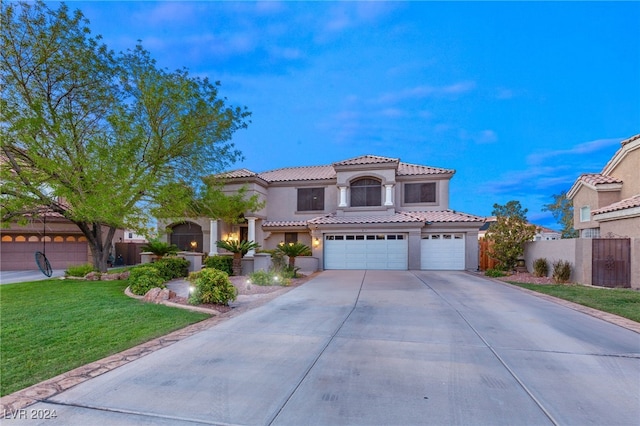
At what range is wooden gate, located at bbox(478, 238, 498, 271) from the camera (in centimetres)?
1757

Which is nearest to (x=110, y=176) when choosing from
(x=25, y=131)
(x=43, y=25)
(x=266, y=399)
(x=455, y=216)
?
(x=25, y=131)

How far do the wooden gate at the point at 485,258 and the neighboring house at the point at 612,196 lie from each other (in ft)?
15.9

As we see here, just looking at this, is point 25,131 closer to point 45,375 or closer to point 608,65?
point 45,375

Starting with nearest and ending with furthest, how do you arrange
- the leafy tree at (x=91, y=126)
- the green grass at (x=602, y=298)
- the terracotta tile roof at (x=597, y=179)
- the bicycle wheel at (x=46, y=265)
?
the green grass at (x=602, y=298), the leafy tree at (x=91, y=126), the bicycle wheel at (x=46, y=265), the terracotta tile roof at (x=597, y=179)

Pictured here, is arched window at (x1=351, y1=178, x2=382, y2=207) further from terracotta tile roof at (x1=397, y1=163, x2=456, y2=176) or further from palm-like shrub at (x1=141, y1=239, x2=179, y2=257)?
palm-like shrub at (x1=141, y1=239, x2=179, y2=257)

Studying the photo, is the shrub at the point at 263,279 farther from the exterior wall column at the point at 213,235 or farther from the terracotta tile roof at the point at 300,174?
the terracotta tile roof at the point at 300,174

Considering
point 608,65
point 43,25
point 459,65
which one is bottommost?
point 43,25

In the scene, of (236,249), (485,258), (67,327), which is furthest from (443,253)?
(67,327)

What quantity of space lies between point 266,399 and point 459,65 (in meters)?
40.7

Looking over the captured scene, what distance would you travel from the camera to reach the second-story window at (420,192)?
68.2 ft

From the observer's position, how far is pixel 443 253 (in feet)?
60.7

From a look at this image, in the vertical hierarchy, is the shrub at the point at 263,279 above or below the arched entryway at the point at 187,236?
below

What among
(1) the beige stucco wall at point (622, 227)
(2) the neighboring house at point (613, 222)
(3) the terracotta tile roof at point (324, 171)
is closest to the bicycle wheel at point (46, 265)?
(3) the terracotta tile roof at point (324, 171)

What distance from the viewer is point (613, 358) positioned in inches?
181
